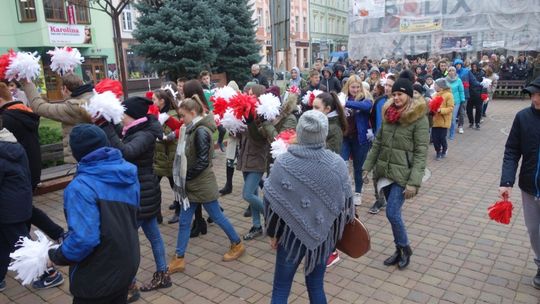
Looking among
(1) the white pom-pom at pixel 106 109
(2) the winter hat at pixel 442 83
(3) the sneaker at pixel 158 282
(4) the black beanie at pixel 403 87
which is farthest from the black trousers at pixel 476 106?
(1) the white pom-pom at pixel 106 109

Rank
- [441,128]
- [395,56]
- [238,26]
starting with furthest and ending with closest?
[395,56], [238,26], [441,128]

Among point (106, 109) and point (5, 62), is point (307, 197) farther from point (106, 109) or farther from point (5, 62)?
point (5, 62)

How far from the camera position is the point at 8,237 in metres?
3.80

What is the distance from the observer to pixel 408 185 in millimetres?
4047

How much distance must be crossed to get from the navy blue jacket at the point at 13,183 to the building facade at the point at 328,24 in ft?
169

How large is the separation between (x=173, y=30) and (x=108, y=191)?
1320 cm

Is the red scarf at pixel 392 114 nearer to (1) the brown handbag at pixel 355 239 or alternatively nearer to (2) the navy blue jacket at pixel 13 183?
(1) the brown handbag at pixel 355 239

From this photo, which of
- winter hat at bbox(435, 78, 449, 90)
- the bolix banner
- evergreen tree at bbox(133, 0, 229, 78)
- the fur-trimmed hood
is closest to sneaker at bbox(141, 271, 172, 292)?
the fur-trimmed hood

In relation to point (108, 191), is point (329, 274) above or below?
below

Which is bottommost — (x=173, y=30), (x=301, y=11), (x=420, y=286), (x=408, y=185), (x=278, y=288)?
(x=420, y=286)

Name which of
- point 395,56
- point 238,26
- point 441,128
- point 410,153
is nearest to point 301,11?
point 395,56

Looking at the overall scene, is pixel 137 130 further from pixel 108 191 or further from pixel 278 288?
pixel 278 288

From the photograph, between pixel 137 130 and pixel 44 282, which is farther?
pixel 44 282

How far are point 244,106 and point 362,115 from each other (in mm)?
2267
